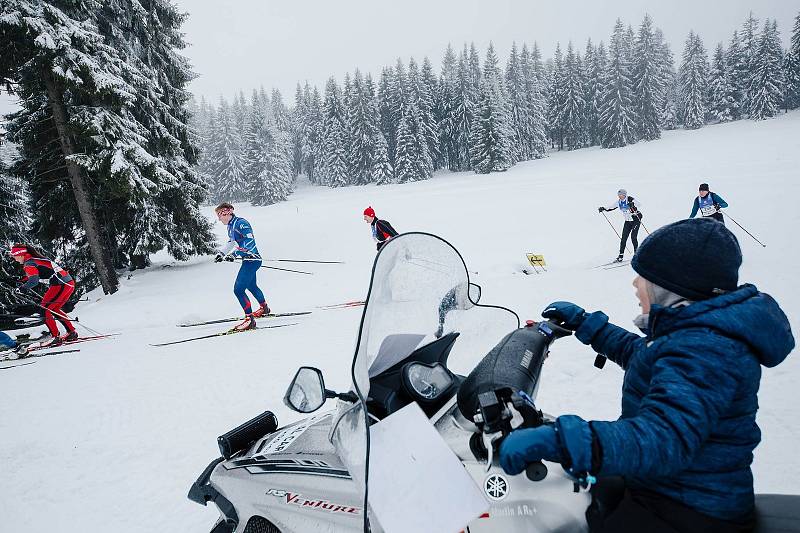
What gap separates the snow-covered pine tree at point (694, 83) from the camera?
57875mm

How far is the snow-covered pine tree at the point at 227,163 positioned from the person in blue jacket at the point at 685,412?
67.0m

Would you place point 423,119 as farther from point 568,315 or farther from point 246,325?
point 568,315

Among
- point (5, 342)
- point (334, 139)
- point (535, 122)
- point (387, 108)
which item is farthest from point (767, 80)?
point (5, 342)

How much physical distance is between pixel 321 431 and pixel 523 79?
7505 cm

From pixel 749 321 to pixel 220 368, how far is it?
7.08 m

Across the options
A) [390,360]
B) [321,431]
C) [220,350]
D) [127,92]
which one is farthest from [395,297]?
[127,92]

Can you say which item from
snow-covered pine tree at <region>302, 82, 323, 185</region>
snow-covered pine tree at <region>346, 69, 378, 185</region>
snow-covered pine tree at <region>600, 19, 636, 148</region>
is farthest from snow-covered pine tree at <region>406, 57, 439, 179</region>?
snow-covered pine tree at <region>600, 19, 636, 148</region>

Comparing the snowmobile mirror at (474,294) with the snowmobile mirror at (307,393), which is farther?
the snowmobile mirror at (474,294)

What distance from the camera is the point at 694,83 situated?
190ft

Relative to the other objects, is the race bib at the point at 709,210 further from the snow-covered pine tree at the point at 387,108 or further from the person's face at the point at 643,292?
the snow-covered pine tree at the point at 387,108

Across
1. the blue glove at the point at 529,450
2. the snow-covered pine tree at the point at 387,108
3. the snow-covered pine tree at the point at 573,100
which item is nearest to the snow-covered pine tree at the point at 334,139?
the snow-covered pine tree at the point at 387,108

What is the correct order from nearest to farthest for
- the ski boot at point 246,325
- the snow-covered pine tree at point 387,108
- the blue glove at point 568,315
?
the blue glove at point 568,315 < the ski boot at point 246,325 < the snow-covered pine tree at point 387,108

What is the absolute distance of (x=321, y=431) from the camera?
2.45 m

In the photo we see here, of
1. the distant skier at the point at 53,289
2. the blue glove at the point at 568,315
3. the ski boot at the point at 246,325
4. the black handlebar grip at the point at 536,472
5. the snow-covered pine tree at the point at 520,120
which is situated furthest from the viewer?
the snow-covered pine tree at the point at 520,120
